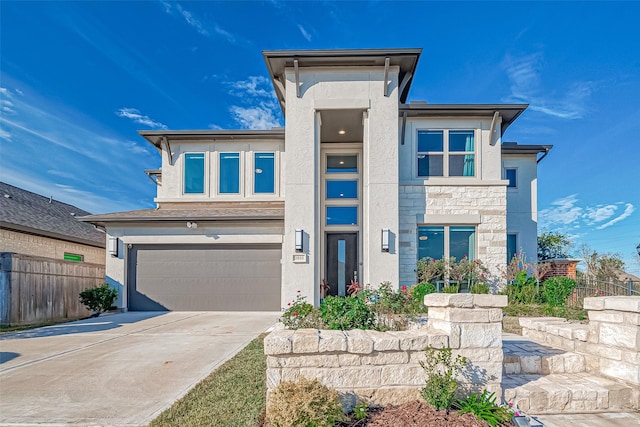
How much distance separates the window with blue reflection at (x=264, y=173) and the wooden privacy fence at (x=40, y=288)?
6066mm

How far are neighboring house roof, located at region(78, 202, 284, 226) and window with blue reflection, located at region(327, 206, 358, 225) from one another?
1.65 meters

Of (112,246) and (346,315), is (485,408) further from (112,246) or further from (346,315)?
(112,246)

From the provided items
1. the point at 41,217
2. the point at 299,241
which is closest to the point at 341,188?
the point at 299,241

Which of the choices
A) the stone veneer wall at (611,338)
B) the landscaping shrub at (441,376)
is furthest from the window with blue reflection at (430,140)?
the landscaping shrub at (441,376)

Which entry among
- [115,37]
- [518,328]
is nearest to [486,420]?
[518,328]

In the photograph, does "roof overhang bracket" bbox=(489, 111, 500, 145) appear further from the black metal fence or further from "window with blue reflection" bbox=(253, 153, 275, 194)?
"window with blue reflection" bbox=(253, 153, 275, 194)

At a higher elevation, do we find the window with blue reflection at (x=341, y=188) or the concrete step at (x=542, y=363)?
the window with blue reflection at (x=341, y=188)

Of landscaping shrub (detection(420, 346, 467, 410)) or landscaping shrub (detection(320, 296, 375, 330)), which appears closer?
landscaping shrub (detection(420, 346, 467, 410))

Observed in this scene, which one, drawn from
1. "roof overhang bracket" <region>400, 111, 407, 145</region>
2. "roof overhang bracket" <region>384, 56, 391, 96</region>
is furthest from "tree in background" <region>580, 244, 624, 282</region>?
"roof overhang bracket" <region>384, 56, 391, 96</region>

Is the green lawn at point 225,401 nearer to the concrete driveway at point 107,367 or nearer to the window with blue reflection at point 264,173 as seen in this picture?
the concrete driveway at point 107,367

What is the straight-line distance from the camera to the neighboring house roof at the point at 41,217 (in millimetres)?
11625

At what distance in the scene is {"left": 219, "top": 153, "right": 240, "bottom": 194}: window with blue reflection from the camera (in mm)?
12516

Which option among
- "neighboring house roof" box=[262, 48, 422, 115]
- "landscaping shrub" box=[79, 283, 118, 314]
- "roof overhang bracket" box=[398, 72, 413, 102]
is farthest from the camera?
"landscaping shrub" box=[79, 283, 118, 314]

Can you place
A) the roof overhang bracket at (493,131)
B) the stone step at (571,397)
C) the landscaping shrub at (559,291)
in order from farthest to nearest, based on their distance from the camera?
1. the roof overhang bracket at (493,131)
2. the landscaping shrub at (559,291)
3. the stone step at (571,397)
